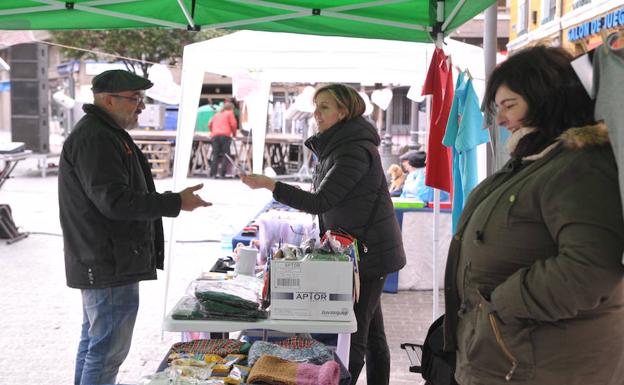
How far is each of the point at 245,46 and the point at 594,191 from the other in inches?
192

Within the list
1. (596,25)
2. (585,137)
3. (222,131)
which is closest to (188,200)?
(585,137)

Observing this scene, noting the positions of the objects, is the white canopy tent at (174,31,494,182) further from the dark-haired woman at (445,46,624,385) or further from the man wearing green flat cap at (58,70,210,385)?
the dark-haired woman at (445,46,624,385)

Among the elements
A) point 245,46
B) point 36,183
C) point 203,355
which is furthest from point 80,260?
point 36,183

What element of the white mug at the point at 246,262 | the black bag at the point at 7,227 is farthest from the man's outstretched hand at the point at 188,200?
the black bag at the point at 7,227

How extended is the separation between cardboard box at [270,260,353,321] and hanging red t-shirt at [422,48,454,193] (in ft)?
5.58

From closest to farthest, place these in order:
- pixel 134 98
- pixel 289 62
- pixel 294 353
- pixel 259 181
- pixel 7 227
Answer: pixel 294 353 → pixel 134 98 → pixel 259 181 → pixel 289 62 → pixel 7 227

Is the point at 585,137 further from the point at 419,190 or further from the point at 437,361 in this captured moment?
the point at 419,190

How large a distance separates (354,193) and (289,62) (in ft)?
12.6

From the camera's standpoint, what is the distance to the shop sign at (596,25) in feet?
20.2

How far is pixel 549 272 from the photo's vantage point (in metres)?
1.66

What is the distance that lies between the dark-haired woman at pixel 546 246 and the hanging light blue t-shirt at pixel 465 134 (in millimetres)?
2000

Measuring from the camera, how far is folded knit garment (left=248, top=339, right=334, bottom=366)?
2363 millimetres

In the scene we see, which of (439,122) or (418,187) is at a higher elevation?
(439,122)

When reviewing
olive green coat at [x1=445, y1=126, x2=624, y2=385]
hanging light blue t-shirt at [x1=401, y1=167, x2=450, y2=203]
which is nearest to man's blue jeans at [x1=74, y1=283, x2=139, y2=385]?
olive green coat at [x1=445, y1=126, x2=624, y2=385]
